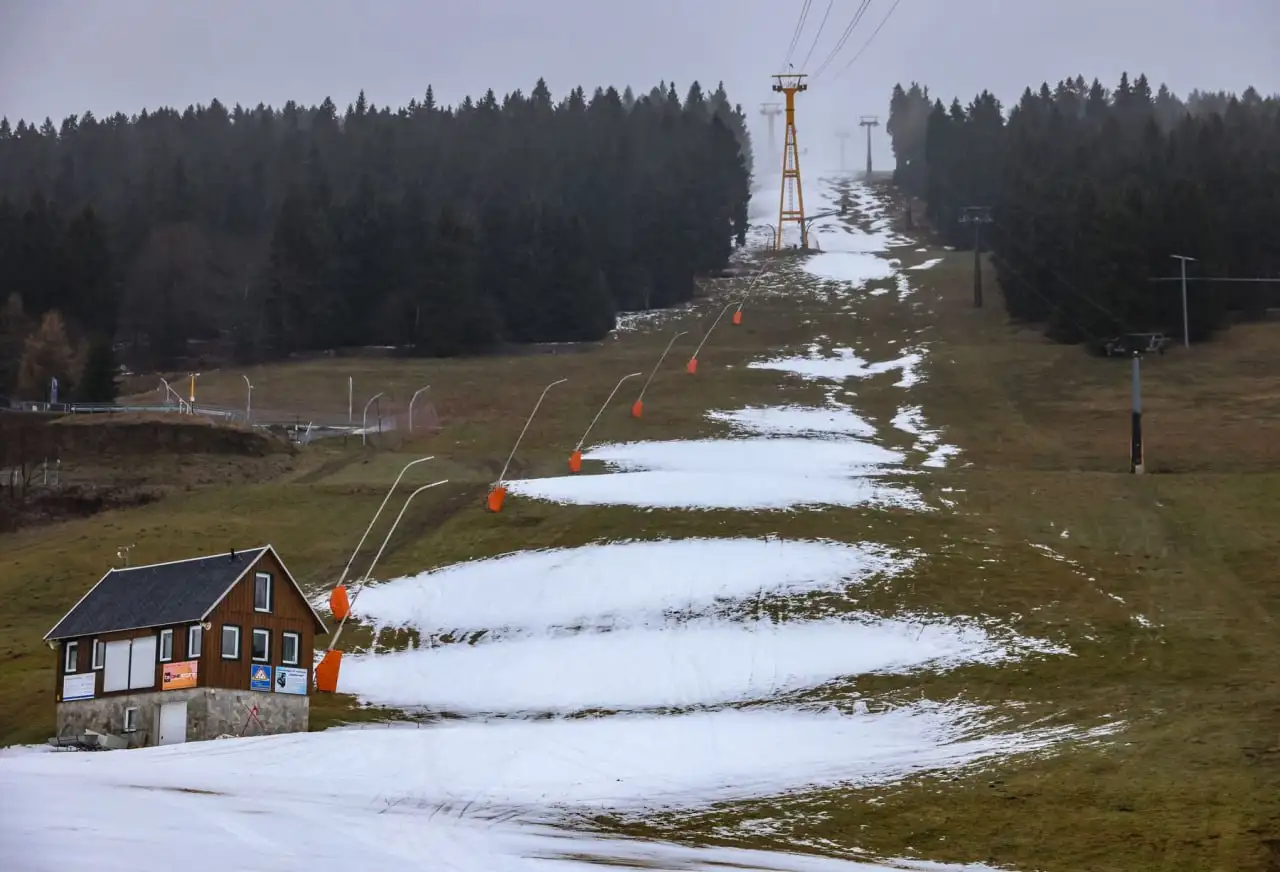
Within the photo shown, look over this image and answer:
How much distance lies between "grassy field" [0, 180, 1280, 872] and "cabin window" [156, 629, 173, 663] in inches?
194

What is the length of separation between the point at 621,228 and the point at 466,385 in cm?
5767

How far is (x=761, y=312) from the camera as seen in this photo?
475ft

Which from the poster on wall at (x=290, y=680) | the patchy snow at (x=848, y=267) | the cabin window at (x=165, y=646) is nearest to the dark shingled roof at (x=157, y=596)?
the cabin window at (x=165, y=646)

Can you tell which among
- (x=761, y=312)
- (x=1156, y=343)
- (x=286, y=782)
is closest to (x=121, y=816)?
(x=286, y=782)

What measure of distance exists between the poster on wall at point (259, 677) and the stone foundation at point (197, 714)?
194 mm

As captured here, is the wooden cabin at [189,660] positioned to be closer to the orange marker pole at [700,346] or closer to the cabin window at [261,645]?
the cabin window at [261,645]

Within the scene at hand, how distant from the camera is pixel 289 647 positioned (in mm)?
47531

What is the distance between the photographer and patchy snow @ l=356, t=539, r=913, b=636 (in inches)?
2196

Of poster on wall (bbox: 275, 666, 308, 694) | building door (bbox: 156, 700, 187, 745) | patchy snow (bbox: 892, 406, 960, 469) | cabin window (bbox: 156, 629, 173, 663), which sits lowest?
building door (bbox: 156, 700, 187, 745)

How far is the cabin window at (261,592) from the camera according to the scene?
46.8 meters

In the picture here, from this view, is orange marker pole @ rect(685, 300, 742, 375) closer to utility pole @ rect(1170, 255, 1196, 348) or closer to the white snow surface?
utility pole @ rect(1170, 255, 1196, 348)

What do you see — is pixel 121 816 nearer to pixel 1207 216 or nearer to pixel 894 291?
pixel 1207 216

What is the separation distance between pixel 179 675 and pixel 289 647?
390cm

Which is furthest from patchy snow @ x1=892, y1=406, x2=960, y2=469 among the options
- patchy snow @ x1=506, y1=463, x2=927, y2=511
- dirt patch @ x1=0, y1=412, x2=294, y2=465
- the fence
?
dirt patch @ x1=0, y1=412, x2=294, y2=465
